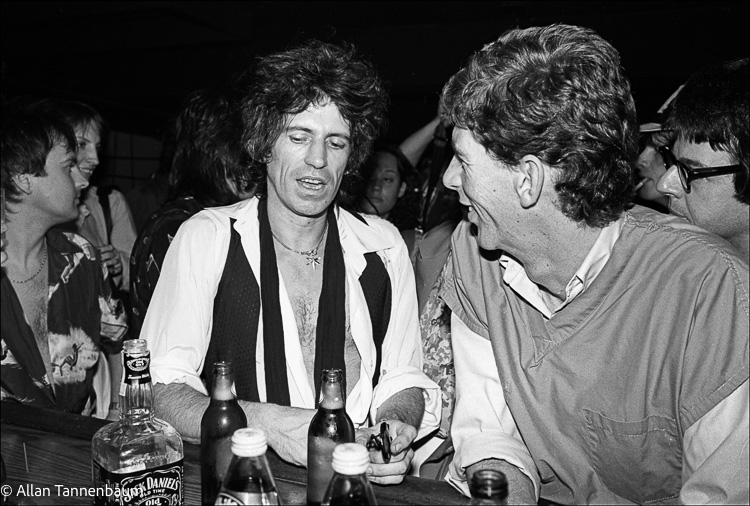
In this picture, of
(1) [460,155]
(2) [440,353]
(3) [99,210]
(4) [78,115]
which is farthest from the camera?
(3) [99,210]

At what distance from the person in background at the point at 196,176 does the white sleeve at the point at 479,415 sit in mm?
1144

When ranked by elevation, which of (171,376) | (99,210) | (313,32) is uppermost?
(313,32)

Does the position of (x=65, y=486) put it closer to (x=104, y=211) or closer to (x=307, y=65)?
(x=307, y=65)

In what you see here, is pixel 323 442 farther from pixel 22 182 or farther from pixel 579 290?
pixel 22 182

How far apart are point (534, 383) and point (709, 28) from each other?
535 cm

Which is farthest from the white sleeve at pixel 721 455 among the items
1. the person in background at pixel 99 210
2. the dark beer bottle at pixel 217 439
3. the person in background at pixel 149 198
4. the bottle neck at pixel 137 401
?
the person in background at pixel 149 198

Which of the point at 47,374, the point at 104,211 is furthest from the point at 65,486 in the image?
the point at 104,211

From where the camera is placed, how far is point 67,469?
1.60m

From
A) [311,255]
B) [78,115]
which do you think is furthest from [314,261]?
[78,115]

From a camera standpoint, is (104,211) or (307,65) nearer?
(307,65)

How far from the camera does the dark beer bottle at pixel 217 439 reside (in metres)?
1.40

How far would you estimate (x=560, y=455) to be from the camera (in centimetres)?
172

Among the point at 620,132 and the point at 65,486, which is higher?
the point at 620,132

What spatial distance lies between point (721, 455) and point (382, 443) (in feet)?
2.27
